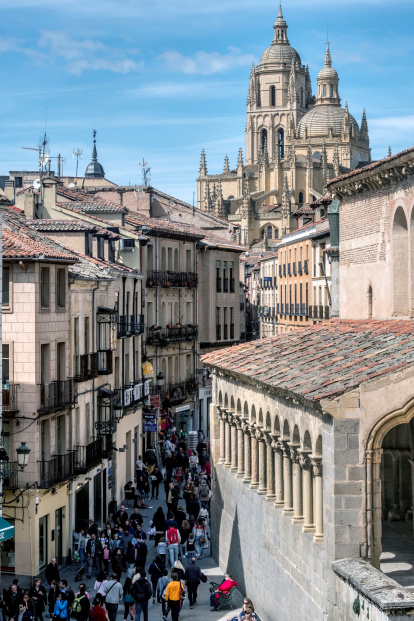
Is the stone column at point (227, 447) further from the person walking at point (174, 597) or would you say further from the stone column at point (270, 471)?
the stone column at point (270, 471)

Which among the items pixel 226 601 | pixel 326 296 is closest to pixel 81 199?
pixel 326 296

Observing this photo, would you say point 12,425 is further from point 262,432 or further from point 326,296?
point 326,296

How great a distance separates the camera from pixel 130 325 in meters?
49.5

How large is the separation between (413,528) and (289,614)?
4402mm

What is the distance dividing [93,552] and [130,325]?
624 inches

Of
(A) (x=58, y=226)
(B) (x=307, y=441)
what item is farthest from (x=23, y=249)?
A: (B) (x=307, y=441)

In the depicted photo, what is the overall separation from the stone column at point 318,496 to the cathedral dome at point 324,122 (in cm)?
16883

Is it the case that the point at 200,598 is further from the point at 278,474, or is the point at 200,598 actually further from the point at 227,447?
the point at 278,474

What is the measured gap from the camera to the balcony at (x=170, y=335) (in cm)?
6047

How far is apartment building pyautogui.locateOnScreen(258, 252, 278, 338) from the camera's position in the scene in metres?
86.2

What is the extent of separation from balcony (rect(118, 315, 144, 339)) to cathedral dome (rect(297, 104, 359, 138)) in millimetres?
138382

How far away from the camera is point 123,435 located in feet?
154

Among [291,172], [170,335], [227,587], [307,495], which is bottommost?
[227,587]

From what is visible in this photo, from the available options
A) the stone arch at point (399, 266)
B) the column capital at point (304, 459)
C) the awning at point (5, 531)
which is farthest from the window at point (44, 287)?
the column capital at point (304, 459)
